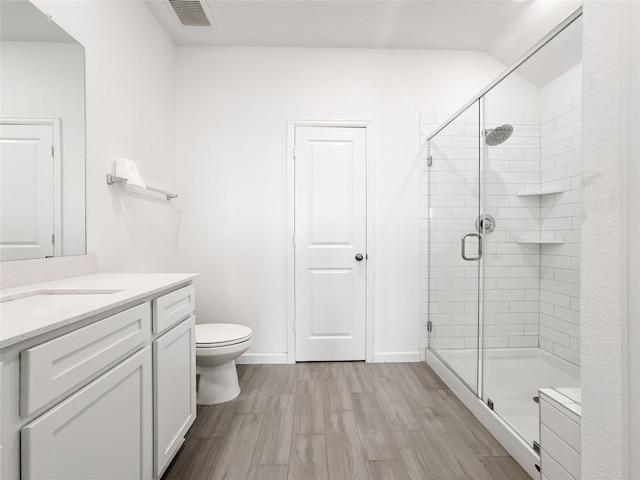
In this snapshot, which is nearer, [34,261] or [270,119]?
[34,261]

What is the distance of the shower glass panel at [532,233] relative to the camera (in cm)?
147

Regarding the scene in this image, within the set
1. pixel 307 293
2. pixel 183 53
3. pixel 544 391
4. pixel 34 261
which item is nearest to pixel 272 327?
pixel 307 293

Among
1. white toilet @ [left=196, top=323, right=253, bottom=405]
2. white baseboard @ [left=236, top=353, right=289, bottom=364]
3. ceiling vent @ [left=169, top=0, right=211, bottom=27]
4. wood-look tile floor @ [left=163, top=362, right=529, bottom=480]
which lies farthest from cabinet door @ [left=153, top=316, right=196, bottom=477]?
ceiling vent @ [left=169, top=0, right=211, bottom=27]

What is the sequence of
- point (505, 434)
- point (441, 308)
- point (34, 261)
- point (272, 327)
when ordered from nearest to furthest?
point (34, 261) → point (505, 434) → point (441, 308) → point (272, 327)

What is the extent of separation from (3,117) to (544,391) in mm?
2321

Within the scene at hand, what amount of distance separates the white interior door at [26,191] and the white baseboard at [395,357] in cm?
234

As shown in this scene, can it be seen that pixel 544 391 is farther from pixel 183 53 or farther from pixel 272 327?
pixel 183 53

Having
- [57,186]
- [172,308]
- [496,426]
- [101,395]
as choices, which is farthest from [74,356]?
[496,426]

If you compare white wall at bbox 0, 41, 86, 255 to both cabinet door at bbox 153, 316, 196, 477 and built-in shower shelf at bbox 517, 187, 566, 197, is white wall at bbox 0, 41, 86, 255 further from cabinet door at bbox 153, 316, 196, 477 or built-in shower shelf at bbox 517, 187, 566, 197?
built-in shower shelf at bbox 517, 187, 566, 197

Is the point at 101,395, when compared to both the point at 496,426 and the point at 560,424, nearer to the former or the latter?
the point at 560,424

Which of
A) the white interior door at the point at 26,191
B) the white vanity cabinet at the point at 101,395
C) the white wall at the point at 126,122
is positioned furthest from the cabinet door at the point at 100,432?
the white wall at the point at 126,122

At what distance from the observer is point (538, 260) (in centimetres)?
170

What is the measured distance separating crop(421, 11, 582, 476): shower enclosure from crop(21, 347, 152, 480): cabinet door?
1650 millimetres

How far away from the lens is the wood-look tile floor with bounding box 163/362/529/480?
1442 mm
